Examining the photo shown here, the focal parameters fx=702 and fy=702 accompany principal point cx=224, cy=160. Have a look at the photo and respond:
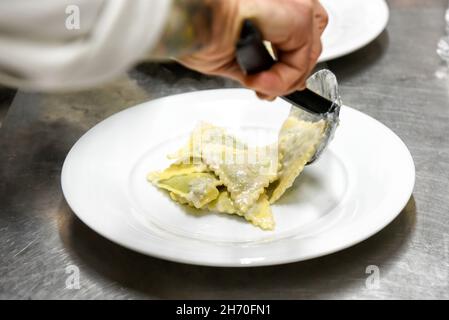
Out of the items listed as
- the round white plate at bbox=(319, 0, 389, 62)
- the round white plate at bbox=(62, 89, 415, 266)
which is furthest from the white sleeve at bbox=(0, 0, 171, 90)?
the round white plate at bbox=(319, 0, 389, 62)

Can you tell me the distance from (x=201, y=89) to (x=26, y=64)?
2.32 ft

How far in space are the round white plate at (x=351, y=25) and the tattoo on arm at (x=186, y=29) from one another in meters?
0.61

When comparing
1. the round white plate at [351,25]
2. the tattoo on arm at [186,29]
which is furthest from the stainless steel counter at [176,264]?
the tattoo on arm at [186,29]

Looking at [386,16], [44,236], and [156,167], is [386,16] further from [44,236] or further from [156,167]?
[44,236]

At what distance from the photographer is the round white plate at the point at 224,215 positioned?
0.85m

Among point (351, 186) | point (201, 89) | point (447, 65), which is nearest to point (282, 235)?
point (351, 186)

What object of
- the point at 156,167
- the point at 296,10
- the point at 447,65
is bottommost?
the point at 447,65

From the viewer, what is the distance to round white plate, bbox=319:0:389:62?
138cm

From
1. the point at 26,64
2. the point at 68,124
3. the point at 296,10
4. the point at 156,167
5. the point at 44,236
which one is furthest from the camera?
the point at 68,124

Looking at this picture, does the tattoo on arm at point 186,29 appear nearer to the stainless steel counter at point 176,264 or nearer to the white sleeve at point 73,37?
the white sleeve at point 73,37

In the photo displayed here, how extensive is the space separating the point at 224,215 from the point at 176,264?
11 cm

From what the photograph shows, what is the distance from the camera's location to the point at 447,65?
1415mm

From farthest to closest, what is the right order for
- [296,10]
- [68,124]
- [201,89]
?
[201,89] < [68,124] < [296,10]

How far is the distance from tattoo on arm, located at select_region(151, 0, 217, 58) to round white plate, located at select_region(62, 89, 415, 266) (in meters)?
0.24
